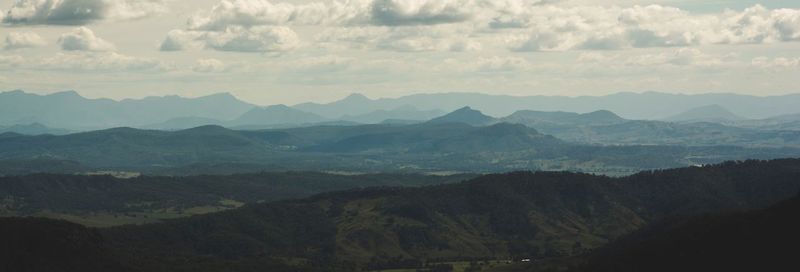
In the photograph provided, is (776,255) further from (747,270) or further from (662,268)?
(662,268)

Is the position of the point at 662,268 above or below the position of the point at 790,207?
below

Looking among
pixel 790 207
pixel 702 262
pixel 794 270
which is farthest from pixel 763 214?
pixel 794 270

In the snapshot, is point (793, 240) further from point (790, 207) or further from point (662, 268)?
point (662, 268)

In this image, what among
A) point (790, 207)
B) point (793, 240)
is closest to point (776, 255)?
point (793, 240)

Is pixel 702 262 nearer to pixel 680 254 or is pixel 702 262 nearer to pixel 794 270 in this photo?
pixel 680 254

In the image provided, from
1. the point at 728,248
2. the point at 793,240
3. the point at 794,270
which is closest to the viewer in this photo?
the point at 794,270

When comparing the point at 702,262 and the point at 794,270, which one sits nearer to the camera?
the point at 794,270

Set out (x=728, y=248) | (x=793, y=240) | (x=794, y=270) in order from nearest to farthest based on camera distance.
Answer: (x=794, y=270), (x=793, y=240), (x=728, y=248)

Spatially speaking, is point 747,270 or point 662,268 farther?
point 662,268
